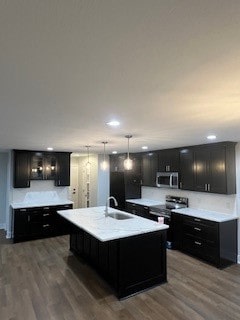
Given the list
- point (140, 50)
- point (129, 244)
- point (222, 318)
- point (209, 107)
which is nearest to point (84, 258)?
point (129, 244)

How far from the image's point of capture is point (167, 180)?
553 centimetres

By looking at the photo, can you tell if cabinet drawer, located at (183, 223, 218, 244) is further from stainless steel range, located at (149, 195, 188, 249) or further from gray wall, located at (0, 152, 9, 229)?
Result: gray wall, located at (0, 152, 9, 229)

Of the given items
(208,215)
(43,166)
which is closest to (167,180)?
(208,215)

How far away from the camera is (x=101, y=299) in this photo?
3021 millimetres

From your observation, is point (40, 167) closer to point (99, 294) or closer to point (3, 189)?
point (3, 189)

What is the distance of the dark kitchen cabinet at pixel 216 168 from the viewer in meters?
4.21

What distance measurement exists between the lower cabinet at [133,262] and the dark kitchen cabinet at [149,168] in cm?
267

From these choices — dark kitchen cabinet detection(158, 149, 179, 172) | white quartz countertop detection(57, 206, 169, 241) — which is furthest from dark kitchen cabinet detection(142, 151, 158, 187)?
white quartz countertop detection(57, 206, 169, 241)

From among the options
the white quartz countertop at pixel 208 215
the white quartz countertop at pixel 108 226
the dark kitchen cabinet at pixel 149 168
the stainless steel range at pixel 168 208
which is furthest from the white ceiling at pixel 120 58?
the dark kitchen cabinet at pixel 149 168

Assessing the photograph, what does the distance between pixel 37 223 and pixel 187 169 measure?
4059 millimetres

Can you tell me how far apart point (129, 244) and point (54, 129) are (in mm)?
1980

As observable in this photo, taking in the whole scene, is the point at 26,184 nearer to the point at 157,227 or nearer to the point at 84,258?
the point at 84,258

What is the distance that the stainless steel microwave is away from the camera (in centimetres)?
528

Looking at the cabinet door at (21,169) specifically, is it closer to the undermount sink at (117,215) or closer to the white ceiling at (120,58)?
the undermount sink at (117,215)
